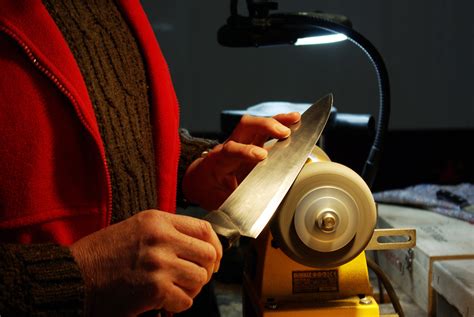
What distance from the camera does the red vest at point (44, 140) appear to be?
63cm

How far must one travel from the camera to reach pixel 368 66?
2.50 meters

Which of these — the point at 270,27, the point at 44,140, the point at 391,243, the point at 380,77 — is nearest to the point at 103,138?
the point at 44,140

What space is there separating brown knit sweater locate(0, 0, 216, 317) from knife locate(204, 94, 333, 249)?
0.13m

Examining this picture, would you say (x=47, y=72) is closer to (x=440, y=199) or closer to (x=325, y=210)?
(x=325, y=210)

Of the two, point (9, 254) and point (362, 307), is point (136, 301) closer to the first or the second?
point (9, 254)

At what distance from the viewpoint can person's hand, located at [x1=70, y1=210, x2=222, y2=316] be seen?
0.59 meters

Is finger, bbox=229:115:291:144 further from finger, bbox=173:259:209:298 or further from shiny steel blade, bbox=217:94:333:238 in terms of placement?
finger, bbox=173:259:209:298

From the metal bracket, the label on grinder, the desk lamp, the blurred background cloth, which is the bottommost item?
Answer: the blurred background cloth

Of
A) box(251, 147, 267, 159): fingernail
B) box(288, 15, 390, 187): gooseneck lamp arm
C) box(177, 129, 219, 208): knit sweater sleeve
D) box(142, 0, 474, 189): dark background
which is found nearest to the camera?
box(251, 147, 267, 159): fingernail

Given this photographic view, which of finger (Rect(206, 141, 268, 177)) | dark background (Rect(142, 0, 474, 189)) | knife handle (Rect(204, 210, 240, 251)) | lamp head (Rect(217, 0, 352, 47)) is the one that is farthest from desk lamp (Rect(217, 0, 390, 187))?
dark background (Rect(142, 0, 474, 189))

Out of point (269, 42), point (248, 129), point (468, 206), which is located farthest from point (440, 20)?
point (248, 129)

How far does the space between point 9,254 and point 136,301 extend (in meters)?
0.14

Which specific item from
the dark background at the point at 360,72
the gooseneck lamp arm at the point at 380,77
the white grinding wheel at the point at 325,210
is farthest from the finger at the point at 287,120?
the dark background at the point at 360,72

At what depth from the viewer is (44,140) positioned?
654 mm
